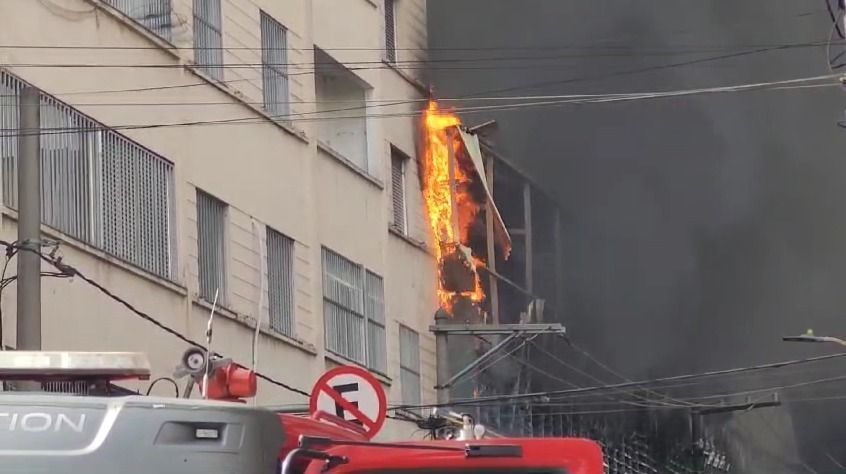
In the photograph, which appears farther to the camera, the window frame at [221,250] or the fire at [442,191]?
the fire at [442,191]

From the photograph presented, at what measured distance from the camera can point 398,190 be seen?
27.3m

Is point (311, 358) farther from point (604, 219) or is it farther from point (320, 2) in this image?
point (604, 219)

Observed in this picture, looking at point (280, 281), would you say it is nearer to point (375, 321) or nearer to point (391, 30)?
point (375, 321)

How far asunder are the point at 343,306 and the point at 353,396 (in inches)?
558

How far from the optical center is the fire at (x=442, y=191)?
2817cm

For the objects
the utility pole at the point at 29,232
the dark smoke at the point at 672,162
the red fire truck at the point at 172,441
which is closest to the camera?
the red fire truck at the point at 172,441

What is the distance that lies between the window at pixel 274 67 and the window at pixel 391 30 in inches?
151

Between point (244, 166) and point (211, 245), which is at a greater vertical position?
point (244, 166)

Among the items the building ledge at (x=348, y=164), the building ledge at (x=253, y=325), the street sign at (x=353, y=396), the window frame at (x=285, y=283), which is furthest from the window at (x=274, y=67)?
the street sign at (x=353, y=396)

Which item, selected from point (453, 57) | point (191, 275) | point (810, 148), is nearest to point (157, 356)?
point (191, 275)

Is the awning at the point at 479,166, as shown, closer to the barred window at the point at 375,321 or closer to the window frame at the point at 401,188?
the window frame at the point at 401,188

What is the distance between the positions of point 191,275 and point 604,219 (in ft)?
35.4

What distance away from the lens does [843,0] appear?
19.0 metres

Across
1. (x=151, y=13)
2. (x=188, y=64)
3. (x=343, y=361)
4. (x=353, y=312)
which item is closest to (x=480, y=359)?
(x=353, y=312)
